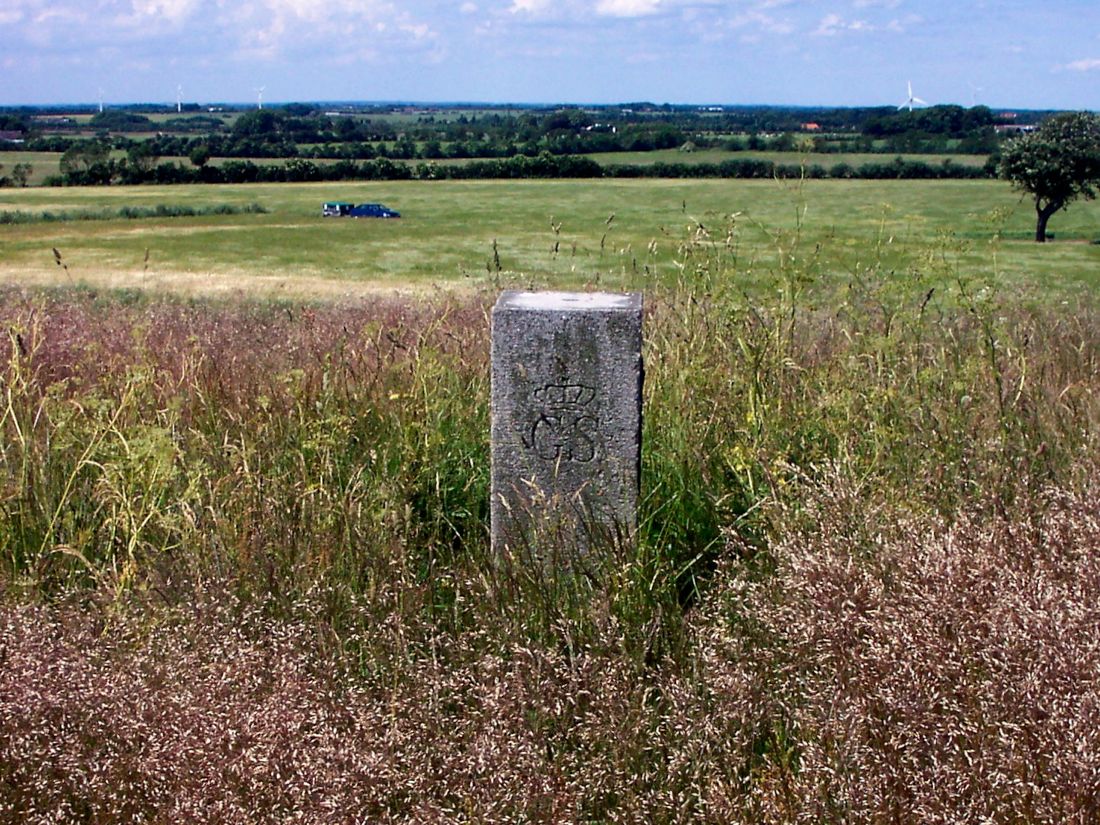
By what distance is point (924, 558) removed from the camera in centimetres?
272

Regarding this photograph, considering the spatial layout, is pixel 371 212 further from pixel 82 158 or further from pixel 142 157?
pixel 142 157

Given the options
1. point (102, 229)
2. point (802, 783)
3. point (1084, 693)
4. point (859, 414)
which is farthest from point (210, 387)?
point (102, 229)

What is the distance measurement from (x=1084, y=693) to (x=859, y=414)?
223cm

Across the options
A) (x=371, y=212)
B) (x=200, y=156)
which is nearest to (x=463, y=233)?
(x=371, y=212)

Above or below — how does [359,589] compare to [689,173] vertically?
below

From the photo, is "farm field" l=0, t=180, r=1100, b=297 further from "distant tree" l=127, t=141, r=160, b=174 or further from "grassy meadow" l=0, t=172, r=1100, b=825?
"distant tree" l=127, t=141, r=160, b=174

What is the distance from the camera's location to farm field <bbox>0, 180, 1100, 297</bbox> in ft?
49.7

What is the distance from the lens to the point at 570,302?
3701 mm

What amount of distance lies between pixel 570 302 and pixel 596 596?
3.62 feet

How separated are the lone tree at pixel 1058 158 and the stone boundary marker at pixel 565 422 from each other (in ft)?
115

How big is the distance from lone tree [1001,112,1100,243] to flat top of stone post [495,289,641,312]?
3462 centimetres

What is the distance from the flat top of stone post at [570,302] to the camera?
3588 millimetres

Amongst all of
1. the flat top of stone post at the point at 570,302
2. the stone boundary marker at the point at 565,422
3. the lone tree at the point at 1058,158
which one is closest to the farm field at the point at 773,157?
the lone tree at the point at 1058,158

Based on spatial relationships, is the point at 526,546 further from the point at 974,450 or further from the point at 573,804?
the point at 974,450
